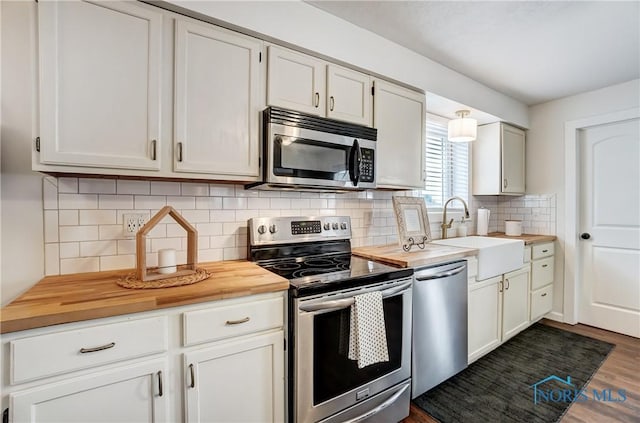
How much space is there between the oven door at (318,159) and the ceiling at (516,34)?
0.77 m

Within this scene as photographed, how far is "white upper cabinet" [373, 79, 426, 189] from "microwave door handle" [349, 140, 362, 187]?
0.86 ft

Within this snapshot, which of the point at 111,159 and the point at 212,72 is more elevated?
the point at 212,72

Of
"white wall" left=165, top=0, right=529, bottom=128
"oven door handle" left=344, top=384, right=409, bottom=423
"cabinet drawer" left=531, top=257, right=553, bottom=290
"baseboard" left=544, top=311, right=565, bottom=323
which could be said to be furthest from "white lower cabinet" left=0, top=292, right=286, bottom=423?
"baseboard" left=544, top=311, right=565, bottom=323

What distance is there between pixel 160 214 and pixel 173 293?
0.39 metres

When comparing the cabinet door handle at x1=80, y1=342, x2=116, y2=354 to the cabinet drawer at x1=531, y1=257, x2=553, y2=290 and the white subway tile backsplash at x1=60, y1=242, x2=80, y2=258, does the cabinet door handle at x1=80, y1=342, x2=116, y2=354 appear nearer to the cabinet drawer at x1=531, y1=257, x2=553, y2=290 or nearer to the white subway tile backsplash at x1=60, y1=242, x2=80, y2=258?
the white subway tile backsplash at x1=60, y1=242, x2=80, y2=258

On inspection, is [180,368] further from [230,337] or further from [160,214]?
[160,214]

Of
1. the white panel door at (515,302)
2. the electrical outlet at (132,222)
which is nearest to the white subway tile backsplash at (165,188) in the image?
the electrical outlet at (132,222)

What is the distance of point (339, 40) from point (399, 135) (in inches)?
29.9

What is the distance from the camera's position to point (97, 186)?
4.78 feet

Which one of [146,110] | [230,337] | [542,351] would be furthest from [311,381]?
[542,351]

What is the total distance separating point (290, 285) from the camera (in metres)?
1.33

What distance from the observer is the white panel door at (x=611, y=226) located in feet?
9.29

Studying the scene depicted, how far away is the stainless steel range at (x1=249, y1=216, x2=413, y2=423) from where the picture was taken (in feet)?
4.40

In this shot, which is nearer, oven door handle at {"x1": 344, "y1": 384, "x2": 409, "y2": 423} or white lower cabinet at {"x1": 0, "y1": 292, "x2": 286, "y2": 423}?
white lower cabinet at {"x1": 0, "y1": 292, "x2": 286, "y2": 423}
